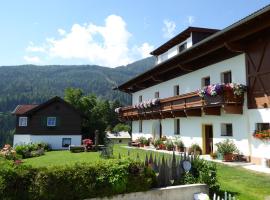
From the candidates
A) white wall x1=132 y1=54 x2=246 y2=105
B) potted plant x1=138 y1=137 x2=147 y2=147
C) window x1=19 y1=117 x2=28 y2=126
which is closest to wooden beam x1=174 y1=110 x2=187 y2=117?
white wall x1=132 y1=54 x2=246 y2=105

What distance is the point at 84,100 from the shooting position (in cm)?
6406

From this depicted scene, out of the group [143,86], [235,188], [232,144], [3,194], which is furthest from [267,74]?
[143,86]

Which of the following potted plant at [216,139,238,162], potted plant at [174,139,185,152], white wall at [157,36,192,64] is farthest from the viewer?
white wall at [157,36,192,64]

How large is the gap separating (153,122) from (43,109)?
21.8 meters

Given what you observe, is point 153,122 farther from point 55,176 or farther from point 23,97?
point 23,97

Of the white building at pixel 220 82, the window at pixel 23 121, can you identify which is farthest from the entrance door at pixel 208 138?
the window at pixel 23 121

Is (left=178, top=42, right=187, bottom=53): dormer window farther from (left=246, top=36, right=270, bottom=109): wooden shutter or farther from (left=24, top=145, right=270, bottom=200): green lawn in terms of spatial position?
(left=24, top=145, right=270, bottom=200): green lawn

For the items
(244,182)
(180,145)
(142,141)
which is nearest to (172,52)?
(142,141)

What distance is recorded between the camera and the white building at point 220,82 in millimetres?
15664

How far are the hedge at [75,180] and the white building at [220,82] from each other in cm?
933

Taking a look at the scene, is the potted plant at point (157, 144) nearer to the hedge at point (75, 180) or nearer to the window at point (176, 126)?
the window at point (176, 126)

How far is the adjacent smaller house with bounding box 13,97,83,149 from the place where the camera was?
45.5m

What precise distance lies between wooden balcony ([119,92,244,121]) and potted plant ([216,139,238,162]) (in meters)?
2.02

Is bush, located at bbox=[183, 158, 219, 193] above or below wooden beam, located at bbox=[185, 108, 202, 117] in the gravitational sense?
below
